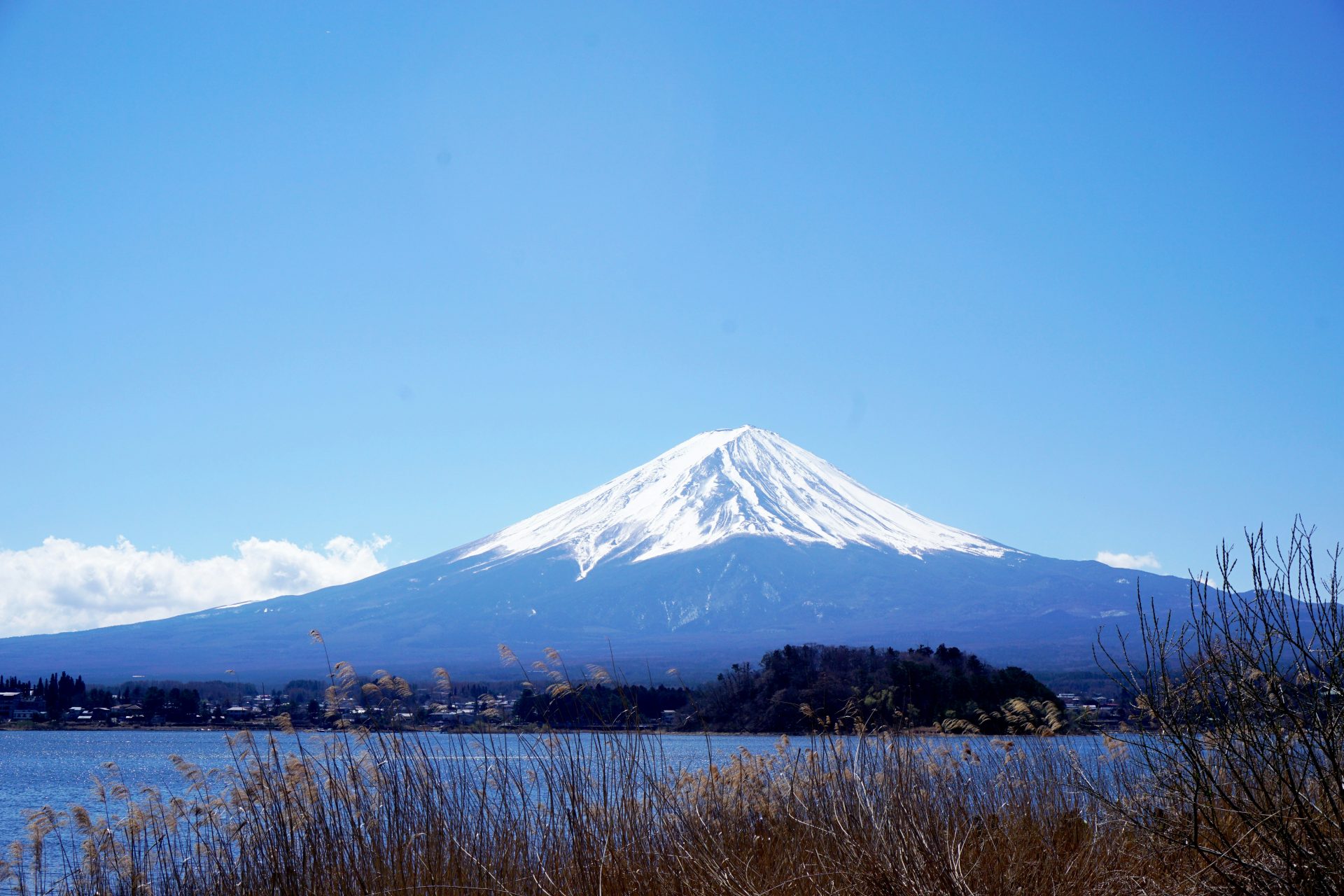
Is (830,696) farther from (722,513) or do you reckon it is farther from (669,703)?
(722,513)

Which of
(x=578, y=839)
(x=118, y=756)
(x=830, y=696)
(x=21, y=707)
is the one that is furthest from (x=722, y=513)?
(x=578, y=839)

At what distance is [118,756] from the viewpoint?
29.1 meters

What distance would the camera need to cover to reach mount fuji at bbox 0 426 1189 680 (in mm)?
103875

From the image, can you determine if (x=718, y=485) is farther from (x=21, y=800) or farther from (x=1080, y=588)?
(x=21, y=800)

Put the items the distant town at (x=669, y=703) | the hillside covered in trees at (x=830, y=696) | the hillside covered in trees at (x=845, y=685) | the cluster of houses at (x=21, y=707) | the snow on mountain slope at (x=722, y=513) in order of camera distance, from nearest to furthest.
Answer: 1. the distant town at (x=669, y=703)
2. the hillside covered in trees at (x=830, y=696)
3. the hillside covered in trees at (x=845, y=685)
4. the cluster of houses at (x=21, y=707)
5. the snow on mountain slope at (x=722, y=513)

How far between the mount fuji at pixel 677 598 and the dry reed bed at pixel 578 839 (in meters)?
70.3

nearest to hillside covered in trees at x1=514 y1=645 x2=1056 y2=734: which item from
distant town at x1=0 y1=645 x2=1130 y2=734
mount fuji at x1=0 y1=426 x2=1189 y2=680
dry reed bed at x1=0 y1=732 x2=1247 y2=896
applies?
distant town at x1=0 y1=645 x2=1130 y2=734

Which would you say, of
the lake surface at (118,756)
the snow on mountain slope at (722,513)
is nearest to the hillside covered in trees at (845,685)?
the lake surface at (118,756)

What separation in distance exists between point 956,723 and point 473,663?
85459 mm

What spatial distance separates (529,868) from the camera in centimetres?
504

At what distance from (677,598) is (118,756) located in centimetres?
10337

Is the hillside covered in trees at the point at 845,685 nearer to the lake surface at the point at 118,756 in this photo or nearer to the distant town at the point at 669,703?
the distant town at the point at 669,703

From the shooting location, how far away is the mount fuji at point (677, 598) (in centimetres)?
10388

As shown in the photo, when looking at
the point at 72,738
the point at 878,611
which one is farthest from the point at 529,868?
the point at 878,611
